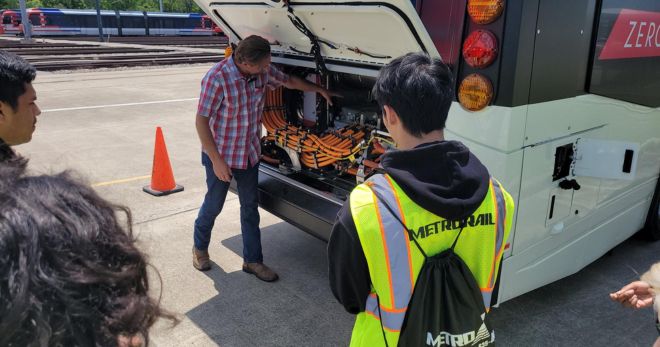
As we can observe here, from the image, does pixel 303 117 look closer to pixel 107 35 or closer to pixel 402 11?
pixel 402 11

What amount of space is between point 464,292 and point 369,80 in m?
2.58

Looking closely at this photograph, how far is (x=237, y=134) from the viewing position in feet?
11.8

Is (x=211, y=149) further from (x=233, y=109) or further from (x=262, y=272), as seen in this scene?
(x=262, y=272)

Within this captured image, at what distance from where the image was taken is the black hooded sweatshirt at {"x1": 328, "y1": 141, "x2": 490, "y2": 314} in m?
1.54

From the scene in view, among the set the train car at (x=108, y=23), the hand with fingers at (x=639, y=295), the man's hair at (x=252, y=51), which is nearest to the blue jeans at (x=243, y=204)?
the man's hair at (x=252, y=51)

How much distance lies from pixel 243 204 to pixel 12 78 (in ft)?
6.12

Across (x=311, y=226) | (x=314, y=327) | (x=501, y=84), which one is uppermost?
(x=501, y=84)

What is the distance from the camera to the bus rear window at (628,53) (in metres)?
2.98

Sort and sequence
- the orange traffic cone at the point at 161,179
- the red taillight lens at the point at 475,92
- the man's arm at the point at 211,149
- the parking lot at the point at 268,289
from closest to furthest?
1. the red taillight lens at the point at 475,92
2. the parking lot at the point at 268,289
3. the man's arm at the point at 211,149
4. the orange traffic cone at the point at 161,179

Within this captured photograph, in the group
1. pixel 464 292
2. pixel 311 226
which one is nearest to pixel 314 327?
pixel 311 226

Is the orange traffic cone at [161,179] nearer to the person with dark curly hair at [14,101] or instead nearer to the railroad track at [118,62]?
the person with dark curly hair at [14,101]

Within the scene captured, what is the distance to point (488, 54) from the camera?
249 cm

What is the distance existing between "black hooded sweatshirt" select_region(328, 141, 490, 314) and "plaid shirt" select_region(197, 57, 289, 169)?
2.09 m

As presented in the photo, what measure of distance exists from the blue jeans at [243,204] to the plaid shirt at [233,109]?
11cm
